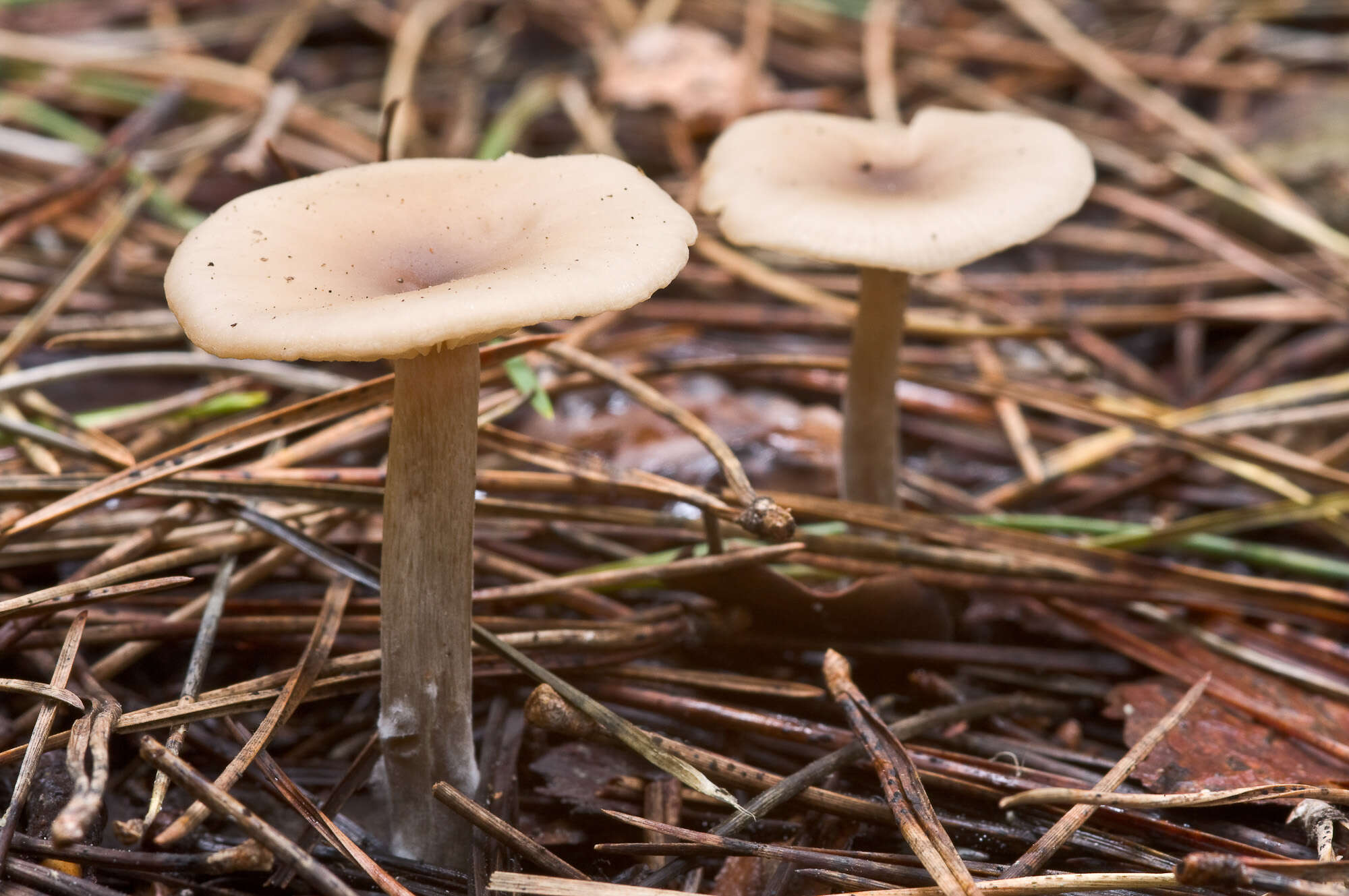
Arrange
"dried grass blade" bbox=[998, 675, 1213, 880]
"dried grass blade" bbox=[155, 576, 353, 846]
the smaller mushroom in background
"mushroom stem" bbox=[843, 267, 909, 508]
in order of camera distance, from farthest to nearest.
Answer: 1. the smaller mushroom in background
2. "mushroom stem" bbox=[843, 267, 909, 508]
3. "dried grass blade" bbox=[998, 675, 1213, 880]
4. "dried grass blade" bbox=[155, 576, 353, 846]

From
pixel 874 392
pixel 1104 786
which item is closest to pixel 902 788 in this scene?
pixel 1104 786

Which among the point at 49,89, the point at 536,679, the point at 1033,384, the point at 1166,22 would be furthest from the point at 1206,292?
the point at 49,89

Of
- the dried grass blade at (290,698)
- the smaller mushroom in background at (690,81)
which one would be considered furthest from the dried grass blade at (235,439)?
the smaller mushroom in background at (690,81)

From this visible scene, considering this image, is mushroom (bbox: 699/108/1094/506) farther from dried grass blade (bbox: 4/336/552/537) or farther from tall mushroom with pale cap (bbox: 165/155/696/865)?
dried grass blade (bbox: 4/336/552/537)

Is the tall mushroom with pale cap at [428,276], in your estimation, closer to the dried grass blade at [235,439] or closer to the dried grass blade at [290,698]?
the dried grass blade at [290,698]

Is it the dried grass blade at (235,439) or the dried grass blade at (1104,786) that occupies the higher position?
the dried grass blade at (235,439)

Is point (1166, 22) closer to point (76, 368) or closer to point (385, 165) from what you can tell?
point (385, 165)

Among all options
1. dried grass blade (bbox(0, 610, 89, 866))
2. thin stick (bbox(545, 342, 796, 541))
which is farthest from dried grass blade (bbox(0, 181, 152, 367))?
thin stick (bbox(545, 342, 796, 541))
